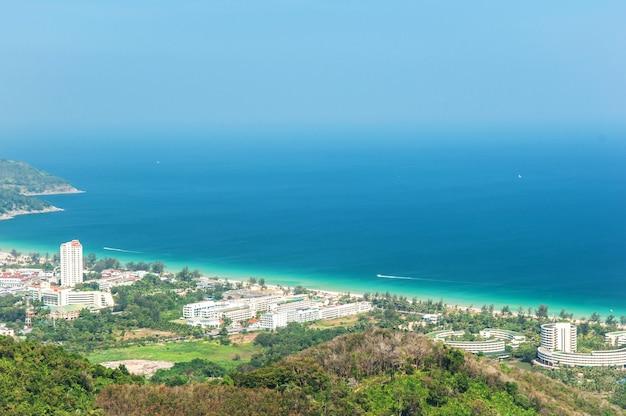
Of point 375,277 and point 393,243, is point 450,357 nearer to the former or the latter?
point 375,277

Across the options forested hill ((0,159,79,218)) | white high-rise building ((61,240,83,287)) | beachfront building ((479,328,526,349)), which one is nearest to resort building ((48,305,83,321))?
white high-rise building ((61,240,83,287))

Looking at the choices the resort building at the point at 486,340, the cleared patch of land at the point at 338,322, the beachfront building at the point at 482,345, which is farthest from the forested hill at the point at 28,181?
the beachfront building at the point at 482,345

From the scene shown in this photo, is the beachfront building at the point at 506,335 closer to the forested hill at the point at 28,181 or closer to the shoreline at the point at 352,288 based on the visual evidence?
the shoreline at the point at 352,288

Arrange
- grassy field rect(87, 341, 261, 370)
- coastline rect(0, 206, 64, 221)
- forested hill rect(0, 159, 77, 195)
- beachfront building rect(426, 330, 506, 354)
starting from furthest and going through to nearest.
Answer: forested hill rect(0, 159, 77, 195) → coastline rect(0, 206, 64, 221) → beachfront building rect(426, 330, 506, 354) → grassy field rect(87, 341, 261, 370)

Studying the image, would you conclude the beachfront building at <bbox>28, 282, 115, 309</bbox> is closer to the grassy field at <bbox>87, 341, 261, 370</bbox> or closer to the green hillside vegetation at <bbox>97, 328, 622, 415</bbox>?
the grassy field at <bbox>87, 341, 261, 370</bbox>

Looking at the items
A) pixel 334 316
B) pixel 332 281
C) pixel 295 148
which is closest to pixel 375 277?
pixel 332 281

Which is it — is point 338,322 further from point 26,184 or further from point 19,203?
point 26,184
